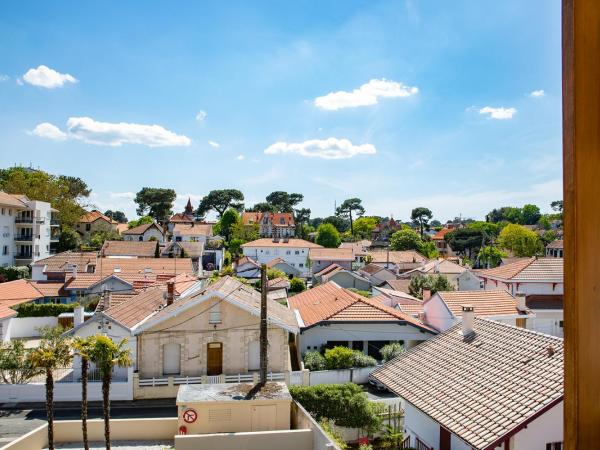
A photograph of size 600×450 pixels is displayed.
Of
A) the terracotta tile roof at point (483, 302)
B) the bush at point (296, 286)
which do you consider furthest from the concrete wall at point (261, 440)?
the bush at point (296, 286)

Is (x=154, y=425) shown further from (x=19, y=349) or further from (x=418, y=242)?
(x=418, y=242)

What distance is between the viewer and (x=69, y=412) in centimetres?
1856

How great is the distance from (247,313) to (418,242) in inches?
2515

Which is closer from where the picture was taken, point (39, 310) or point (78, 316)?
point (78, 316)

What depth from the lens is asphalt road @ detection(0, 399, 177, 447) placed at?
1706cm

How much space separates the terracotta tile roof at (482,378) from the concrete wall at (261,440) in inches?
122

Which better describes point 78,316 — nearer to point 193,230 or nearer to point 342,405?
point 342,405

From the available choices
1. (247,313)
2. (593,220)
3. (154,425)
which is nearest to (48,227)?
(247,313)

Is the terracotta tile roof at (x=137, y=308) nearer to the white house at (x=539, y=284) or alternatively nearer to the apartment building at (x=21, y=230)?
the white house at (x=539, y=284)

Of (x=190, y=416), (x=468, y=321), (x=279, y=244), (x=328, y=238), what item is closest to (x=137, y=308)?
(x=190, y=416)

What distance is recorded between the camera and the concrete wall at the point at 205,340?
826 inches

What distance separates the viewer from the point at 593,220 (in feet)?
3.84

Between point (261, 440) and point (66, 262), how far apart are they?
3384 cm

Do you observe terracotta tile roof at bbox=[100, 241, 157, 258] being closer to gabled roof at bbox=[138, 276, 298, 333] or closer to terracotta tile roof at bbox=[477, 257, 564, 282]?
gabled roof at bbox=[138, 276, 298, 333]
